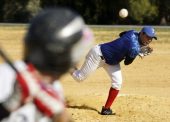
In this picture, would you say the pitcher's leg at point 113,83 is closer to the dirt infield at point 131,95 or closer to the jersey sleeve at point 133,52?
the dirt infield at point 131,95

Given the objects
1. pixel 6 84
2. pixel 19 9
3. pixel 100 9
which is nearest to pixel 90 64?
pixel 6 84

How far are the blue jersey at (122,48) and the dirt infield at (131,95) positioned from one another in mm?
1152

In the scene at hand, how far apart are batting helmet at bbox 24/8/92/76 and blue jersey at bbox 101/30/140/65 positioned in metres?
6.69

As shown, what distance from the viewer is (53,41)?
76.9 inches

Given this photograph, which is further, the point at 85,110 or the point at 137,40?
the point at 85,110

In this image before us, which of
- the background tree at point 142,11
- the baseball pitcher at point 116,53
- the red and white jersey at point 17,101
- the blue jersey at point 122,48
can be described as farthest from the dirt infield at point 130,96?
the background tree at point 142,11

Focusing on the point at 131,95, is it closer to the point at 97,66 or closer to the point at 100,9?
the point at 97,66

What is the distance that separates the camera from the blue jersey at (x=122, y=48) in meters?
8.68

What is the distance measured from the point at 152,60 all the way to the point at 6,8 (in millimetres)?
26263

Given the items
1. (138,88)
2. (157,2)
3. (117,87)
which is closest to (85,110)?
(117,87)

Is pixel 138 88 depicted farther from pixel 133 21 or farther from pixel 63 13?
pixel 133 21

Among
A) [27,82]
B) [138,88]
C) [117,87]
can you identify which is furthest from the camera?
[138,88]

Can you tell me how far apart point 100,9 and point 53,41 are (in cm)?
3891

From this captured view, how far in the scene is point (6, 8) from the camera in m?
41.1
